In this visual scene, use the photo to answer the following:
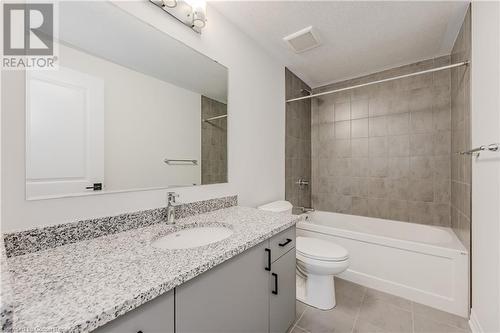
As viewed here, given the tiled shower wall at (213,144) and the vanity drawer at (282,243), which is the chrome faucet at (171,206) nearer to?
the tiled shower wall at (213,144)

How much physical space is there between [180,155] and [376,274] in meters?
2.07

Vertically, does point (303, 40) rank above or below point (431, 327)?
above

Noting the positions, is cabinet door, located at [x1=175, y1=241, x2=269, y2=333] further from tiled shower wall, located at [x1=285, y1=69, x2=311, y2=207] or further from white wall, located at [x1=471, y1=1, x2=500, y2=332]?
tiled shower wall, located at [x1=285, y1=69, x2=311, y2=207]

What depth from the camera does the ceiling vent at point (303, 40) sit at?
1884 millimetres

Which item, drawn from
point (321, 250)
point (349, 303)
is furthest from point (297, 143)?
point (349, 303)

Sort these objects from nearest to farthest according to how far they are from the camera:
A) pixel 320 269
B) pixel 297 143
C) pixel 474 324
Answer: pixel 474 324 < pixel 320 269 < pixel 297 143

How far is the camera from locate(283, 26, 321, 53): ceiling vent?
6.18 feet

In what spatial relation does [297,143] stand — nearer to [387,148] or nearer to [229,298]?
[387,148]

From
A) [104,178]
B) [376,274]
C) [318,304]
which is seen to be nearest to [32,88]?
[104,178]

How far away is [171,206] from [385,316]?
1.80 m

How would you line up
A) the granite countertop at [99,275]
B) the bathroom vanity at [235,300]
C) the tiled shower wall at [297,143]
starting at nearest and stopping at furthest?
the granite countertop at [99,275] < the bathroom vanity at [235,300] < the tiled shower wall at [297,143]

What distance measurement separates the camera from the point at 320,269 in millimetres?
1657

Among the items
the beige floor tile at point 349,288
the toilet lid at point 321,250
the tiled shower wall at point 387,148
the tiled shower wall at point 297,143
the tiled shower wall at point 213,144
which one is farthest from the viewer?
the tiled shower wall at point 297,143

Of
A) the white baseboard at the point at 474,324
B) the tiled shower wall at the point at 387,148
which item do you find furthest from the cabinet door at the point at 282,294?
the tiled shower wall at the point at 387,148
